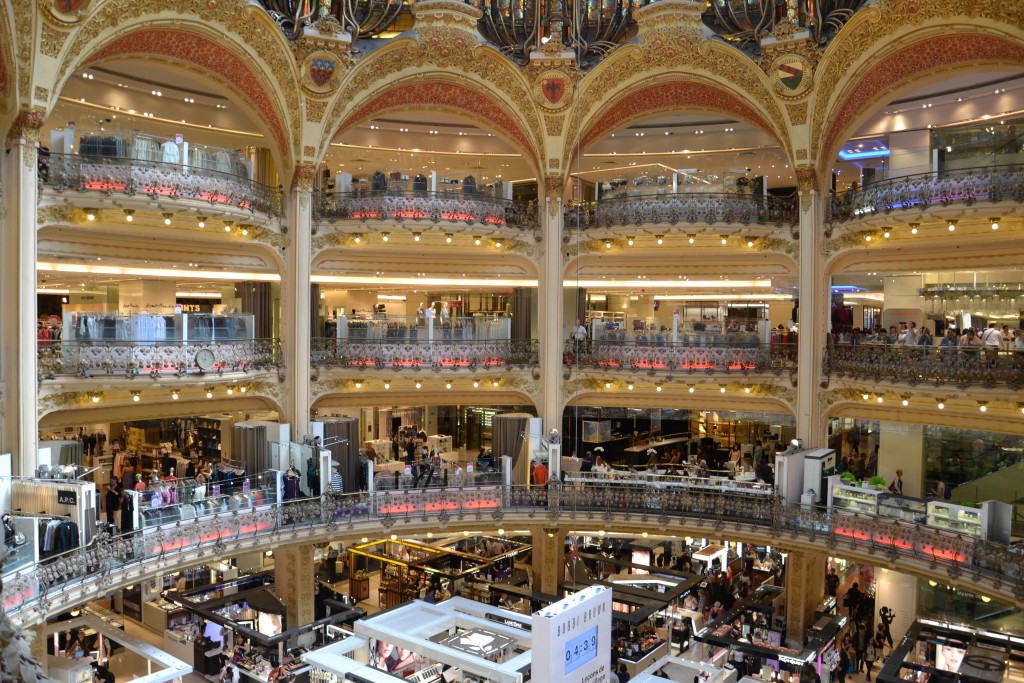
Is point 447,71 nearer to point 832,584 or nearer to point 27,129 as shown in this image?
point 27,129

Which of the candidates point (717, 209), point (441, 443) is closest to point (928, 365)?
point (717, 209)

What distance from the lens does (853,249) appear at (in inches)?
909

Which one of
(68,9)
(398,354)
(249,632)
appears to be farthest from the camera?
(398,354)

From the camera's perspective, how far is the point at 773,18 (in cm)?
2295

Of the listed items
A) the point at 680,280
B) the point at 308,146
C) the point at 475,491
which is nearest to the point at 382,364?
the point at 475,491

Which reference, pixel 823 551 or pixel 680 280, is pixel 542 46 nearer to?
pixel 680 280

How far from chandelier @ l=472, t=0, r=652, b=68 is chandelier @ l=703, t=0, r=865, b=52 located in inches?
92.6

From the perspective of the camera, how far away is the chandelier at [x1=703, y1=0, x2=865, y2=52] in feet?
73.3

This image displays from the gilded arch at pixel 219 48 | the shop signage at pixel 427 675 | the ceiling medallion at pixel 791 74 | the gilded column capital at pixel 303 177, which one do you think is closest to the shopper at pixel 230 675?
the shop signage at pixel 427 675

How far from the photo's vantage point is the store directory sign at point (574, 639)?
40.7 feet

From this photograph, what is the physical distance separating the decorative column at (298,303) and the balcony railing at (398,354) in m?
0.63

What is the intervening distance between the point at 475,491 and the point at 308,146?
10755 mm

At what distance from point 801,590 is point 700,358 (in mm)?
6952

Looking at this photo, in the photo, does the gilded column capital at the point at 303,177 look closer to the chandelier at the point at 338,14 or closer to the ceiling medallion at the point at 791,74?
the chandelier at the point at 338,14
